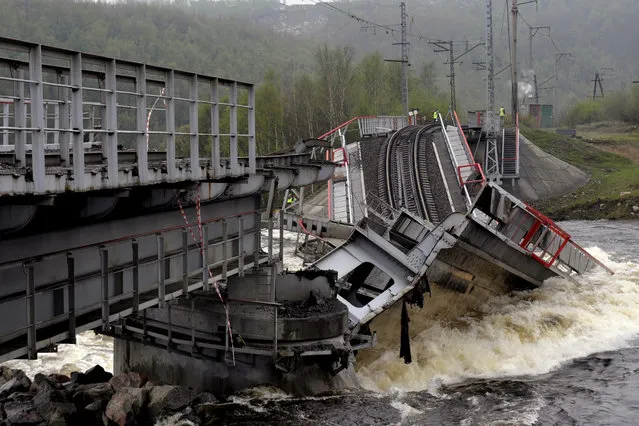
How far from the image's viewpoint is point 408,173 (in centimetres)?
3584

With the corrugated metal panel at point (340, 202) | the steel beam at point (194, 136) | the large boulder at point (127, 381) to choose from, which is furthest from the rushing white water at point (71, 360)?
the corrugated metal panel at point (340, 202)

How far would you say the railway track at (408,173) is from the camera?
32219 millimetres

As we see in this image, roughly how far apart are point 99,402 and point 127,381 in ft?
3.98

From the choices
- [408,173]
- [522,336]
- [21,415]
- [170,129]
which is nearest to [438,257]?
[522,336]

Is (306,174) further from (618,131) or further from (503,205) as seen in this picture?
(618,131)

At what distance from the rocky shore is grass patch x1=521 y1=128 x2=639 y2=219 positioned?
33.1m

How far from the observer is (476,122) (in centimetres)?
4522

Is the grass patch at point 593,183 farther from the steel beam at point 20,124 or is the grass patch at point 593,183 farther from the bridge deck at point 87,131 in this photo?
the steel beam at point 20,124

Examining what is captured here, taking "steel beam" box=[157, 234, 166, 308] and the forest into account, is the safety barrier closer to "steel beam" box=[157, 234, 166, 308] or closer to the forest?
"steel beam" box=[157, 234, 166, 308]

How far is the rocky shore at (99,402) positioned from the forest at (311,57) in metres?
14.7

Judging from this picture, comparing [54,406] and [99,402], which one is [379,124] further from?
[54,406]

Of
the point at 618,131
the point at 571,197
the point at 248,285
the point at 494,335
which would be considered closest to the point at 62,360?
the point at 248,285

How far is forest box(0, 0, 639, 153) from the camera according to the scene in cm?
6238

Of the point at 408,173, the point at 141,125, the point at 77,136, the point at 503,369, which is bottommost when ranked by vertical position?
the point at 503,369
